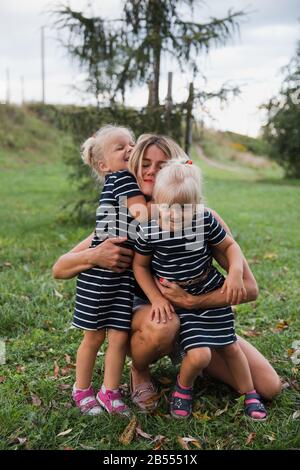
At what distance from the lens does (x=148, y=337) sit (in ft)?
9.44

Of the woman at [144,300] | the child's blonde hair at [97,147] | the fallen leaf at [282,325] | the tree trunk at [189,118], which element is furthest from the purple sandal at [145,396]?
the tree trunk at [189,118]

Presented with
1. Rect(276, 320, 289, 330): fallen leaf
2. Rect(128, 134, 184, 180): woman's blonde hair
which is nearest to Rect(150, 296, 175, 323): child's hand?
Rect(128, 134, 184, 180): woman's blonde hair

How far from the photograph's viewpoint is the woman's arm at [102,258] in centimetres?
285

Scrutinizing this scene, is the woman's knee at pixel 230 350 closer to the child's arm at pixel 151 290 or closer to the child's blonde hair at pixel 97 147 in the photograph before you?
the child's arm at pixel 151 290

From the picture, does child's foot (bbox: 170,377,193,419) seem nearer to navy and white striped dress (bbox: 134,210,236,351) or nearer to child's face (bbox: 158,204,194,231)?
navy and white striped dress (bbox: 134,210,236,351)

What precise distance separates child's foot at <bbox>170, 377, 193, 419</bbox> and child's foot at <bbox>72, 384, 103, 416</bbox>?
0.40m

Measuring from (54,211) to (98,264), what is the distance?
8377mm

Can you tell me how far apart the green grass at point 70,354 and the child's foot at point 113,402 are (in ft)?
0.19

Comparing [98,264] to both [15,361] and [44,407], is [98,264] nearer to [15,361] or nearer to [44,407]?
[44,407]

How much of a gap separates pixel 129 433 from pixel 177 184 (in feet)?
4.14

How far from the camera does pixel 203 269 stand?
9.46ft

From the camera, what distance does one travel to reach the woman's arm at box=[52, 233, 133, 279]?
285 centimetres

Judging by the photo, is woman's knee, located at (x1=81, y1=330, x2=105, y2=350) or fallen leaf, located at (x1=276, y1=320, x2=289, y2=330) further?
fallen leaf, located at (x1=276, y1=320, x2=289, y2=330)
